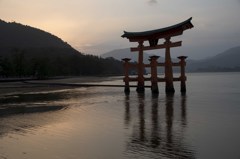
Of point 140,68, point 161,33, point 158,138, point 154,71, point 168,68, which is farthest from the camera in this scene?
point 140,68

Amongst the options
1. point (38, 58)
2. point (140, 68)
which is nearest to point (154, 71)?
point (140, 68)

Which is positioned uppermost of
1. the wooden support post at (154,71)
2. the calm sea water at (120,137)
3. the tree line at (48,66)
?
the tree line at (48,66)

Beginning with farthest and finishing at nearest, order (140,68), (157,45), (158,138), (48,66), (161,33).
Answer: (48,66), (140,68), (157,45), (161,33), (158,138)

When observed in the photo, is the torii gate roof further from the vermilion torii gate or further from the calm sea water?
the calm sea water

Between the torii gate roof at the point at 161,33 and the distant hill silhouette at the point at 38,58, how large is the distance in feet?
138

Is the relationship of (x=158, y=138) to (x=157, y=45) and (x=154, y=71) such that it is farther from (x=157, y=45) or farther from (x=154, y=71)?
(x=157, y=45)

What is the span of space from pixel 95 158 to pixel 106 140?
5.60ft

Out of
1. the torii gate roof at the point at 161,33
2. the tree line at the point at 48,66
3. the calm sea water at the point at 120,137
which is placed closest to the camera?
the calm sea water at the point at 120,137

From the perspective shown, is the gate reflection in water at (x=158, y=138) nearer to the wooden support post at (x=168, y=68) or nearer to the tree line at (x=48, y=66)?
the wooden support post at (x=168, y=68)

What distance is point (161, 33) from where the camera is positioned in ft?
79.7

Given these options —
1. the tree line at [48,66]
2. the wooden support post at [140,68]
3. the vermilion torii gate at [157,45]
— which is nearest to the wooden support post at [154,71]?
the vermilion torii gate at [157,45]

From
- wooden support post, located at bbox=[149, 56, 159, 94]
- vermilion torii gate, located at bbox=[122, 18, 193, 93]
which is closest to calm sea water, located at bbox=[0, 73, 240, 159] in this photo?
vermilion torii gate, located at bbox=[122, 18, 193, 93]

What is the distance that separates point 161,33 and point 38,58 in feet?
216

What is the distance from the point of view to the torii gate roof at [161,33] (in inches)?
884
